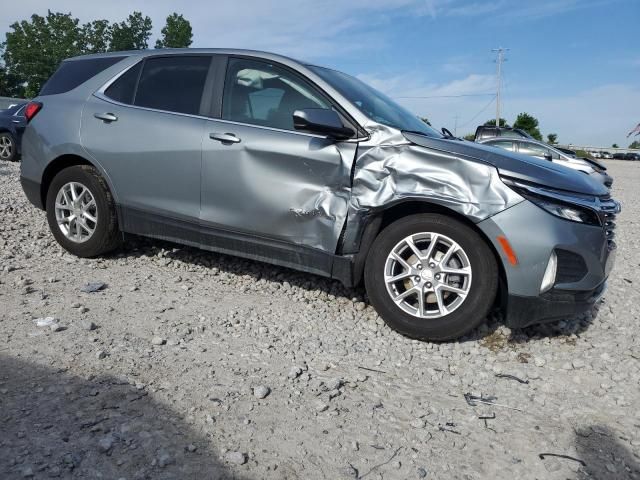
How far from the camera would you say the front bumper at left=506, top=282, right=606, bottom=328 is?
332 cm

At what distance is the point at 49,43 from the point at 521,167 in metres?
57.3

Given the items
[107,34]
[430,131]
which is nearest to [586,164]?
[430,131]

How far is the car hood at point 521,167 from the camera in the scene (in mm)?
3361

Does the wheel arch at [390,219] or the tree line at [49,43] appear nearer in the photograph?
the wheel arch at [390,219]

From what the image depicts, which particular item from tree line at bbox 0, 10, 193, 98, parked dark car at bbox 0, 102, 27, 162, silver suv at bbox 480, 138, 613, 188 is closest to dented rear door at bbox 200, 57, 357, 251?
parked dark car at bbox 0, 102, 27, 162

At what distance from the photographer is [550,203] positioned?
3309 mm

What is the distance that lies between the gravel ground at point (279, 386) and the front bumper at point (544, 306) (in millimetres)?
302

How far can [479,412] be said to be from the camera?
9.31ft

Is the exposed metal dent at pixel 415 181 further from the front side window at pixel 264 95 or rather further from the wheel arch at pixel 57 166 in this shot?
the wheel arch at pixel 57 166

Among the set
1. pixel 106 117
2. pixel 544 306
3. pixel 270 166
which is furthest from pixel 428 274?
pixel 106 117

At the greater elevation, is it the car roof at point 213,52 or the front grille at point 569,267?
the car roof at point 213,52

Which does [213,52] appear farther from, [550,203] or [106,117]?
[550,203]

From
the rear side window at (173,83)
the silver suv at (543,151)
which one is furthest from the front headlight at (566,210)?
the silver suv at (543,151)

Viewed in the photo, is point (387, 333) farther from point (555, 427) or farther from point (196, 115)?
point (196, 115)
